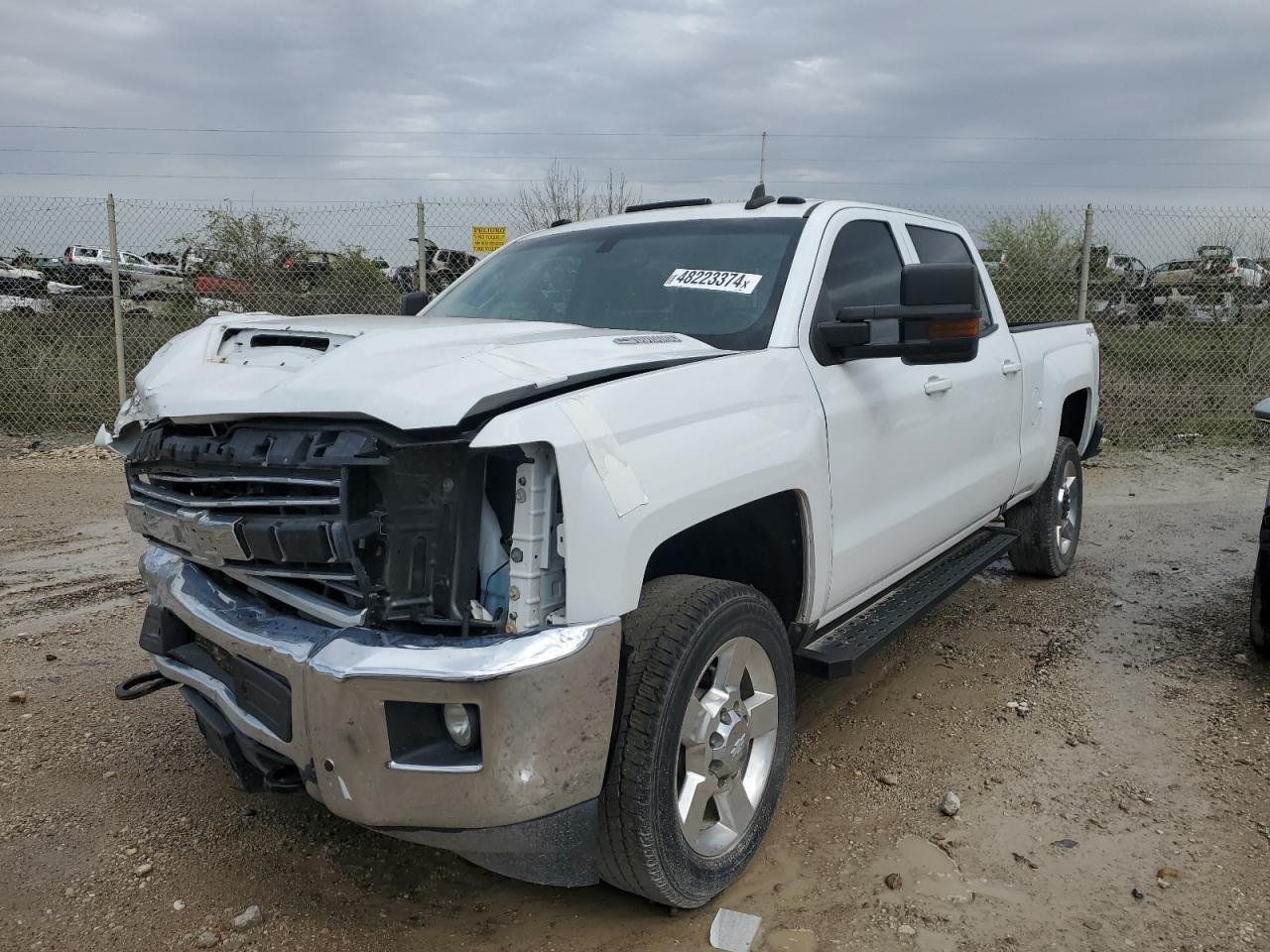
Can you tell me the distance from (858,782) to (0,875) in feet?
8.73

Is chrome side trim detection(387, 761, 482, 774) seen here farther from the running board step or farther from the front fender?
the running board step

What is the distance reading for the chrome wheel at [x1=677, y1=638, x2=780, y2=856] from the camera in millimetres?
2596

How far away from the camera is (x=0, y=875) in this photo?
9.49ft

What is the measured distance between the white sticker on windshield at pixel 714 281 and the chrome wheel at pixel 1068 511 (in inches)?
122

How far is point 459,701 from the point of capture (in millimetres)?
2104

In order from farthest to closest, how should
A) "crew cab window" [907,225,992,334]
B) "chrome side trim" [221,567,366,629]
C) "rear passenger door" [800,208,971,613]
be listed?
"crew cab window" [907,225,992,334] < "rear passenger door" [800,208,971,613] < "chrome side trim" [221,567,366,629]

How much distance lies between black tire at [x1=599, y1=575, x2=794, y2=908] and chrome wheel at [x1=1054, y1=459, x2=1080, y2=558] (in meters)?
3.73

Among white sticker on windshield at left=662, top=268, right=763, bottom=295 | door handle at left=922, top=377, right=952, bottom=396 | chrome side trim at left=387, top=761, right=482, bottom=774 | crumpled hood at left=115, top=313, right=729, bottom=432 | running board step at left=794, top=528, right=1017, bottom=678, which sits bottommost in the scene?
running board step at left=794, top=528, right=1017, bottom=678

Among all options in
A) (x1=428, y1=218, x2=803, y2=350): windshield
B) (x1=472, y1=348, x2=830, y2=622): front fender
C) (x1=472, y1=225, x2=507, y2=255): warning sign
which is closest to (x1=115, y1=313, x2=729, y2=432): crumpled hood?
(x1=472, y1=348, x2=830, y2=622): front fender

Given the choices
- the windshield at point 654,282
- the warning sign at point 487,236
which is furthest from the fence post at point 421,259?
the windshield at point 654,282

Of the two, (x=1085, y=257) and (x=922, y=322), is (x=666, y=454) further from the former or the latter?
(x=1085, y=257)

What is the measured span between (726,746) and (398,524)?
1079mm

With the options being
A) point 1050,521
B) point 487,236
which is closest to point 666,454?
point 1050,521

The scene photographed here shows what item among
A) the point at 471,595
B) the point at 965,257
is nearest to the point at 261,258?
the point at 965,257
